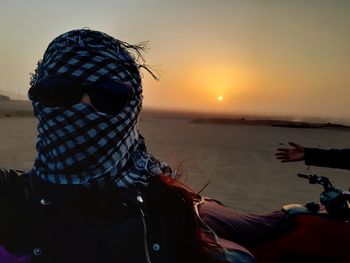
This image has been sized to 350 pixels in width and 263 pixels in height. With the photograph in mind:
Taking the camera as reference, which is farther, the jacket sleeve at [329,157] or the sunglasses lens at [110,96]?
the jacket sleeve at [329,157]

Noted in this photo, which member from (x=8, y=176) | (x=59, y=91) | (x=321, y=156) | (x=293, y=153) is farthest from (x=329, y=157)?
(x=8, y=176)

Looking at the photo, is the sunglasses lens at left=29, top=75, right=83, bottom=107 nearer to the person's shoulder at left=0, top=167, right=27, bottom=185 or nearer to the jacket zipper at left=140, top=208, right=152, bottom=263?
the person's shoulder at left=0, top=167, right=27, bottom=185

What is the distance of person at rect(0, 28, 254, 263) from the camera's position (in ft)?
4.78

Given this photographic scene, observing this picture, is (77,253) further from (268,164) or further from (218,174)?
(268,164)

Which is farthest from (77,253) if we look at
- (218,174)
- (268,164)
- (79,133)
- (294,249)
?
(268,164)

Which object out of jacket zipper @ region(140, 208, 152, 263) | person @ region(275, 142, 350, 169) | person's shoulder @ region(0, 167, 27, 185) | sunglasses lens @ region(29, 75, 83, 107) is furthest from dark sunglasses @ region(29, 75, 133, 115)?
person @ region(275, 142, 350, 169)

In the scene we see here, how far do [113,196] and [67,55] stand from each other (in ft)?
1.67

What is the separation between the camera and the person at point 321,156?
247 cm

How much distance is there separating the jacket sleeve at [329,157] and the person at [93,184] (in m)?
1.04

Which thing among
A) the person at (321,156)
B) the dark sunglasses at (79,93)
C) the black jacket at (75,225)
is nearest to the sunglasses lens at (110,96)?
the dark sunglasses at (79,93)

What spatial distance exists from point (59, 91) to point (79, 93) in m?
0.07

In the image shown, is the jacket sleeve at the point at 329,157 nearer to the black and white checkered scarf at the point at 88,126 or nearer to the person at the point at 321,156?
the person at the point at 321,156

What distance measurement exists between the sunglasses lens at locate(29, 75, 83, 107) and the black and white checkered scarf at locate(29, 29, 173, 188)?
0.02 m

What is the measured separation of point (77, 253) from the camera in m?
1.44
